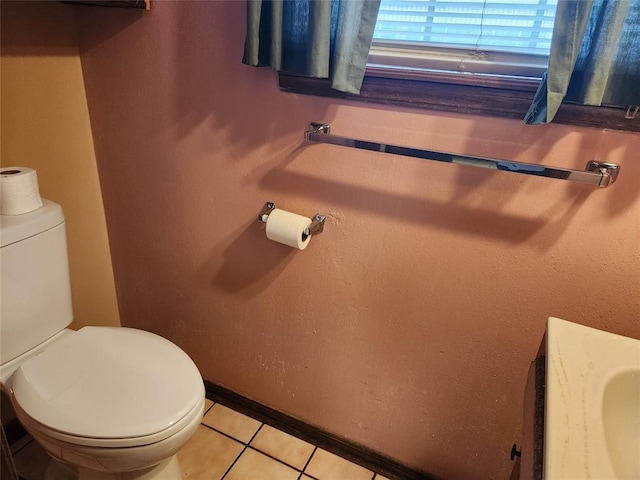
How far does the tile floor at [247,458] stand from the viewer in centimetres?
151

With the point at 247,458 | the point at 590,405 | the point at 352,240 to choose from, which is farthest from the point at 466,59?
the point at 247,458

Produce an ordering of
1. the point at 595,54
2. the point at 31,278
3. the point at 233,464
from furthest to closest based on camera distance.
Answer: the point at 233,464, the point at 31,278, the point at 595,54

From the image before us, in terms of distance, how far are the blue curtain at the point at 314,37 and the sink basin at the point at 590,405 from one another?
2.38 feet

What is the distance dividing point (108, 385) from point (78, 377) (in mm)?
91

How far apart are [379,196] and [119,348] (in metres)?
0.87

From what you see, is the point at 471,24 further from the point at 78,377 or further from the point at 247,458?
the point at 247,458

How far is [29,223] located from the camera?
119 cm

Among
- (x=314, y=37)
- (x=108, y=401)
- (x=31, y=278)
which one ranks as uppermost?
(x=314, y=37)

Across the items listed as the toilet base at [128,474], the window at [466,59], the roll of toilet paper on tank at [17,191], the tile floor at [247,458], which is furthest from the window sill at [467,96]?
the tile floor at [247,458]

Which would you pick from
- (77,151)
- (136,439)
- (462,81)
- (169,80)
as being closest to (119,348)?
(136,439)

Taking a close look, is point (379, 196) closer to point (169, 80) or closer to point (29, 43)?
point (169, 80)

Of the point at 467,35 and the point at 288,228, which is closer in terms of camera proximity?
the point at 467,35

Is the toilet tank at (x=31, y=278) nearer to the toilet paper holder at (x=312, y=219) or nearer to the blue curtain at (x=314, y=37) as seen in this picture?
the toilet paper holder at (x=312, y=219)

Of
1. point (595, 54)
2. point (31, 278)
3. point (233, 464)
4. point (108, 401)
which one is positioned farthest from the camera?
point (233, 464)
